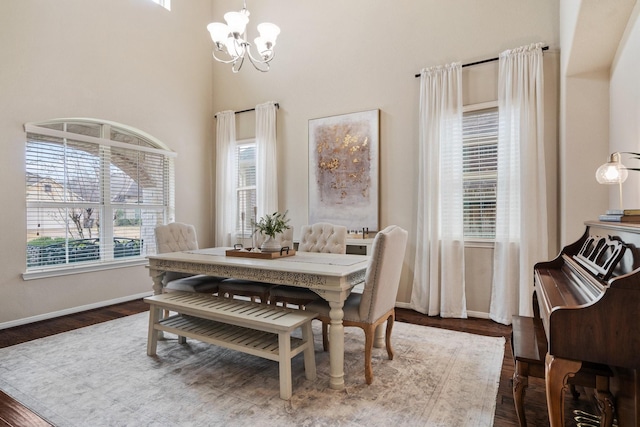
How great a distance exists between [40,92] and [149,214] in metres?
1.93

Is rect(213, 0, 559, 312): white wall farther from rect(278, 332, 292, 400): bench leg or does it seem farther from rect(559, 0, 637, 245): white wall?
rect(278, 332, 292, 400): bench leg

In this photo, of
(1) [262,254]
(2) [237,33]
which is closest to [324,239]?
(1) [262,254]

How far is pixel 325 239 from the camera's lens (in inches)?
142

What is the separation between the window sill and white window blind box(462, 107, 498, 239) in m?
4.34

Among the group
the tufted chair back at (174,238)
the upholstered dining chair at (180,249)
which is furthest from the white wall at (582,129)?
the tufted chair back at (174,238)

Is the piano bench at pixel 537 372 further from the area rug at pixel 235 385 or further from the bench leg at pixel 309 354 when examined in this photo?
the bench leg at pixel 309 354

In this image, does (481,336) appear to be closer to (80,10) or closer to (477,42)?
(477,42)

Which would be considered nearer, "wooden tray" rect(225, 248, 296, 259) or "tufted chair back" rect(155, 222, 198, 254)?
"wooden tray" rect(225, 248, 296, 259)

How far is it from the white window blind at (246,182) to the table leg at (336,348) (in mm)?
3480

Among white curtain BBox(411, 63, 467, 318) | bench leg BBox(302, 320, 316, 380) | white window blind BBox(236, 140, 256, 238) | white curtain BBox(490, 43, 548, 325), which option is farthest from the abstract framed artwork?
bench leg BBox(302, 320, 316, 380)

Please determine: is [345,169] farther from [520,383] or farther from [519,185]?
[520,383]

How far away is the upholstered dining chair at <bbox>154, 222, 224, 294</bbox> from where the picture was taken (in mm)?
3338

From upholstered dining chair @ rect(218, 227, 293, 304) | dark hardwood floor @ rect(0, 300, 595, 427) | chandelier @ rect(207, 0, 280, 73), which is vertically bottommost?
dark hardwood floor @ rect(0, 300, 595, 427)

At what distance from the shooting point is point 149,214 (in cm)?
504
